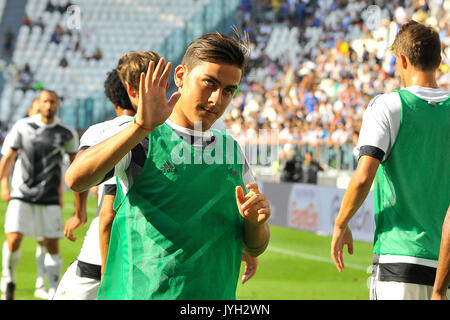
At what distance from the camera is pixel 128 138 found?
7.91 ft

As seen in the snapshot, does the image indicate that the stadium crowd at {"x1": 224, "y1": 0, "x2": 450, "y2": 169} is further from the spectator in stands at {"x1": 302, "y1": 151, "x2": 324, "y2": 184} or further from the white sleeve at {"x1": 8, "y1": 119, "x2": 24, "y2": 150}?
the white sleeve at {"x1": 8, "y1": 119, "x2": 24, "y2": 150}

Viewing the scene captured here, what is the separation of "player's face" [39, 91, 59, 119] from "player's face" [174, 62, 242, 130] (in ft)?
18.3

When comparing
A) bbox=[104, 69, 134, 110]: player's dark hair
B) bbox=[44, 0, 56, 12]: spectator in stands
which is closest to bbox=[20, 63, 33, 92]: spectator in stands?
bbox=[44, 0, 56, 12]: spectator in stands

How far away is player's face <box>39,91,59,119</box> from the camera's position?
26.6 feet

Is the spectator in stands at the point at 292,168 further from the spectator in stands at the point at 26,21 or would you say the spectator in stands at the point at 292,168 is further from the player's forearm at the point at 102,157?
the spectator in stands at the point at 26,21

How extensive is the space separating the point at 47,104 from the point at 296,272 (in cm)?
476

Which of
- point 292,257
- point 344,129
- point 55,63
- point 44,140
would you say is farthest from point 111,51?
point 44,140

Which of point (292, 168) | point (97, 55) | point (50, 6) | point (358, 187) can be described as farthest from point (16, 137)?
point (50, 6)

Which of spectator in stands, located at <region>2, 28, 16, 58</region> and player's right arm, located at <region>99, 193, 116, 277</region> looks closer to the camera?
player's right arm, located at <region>99, 193, 116, 277</region>

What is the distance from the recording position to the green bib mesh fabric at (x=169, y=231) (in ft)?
8.79

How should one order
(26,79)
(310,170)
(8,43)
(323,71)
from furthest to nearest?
(8,43) < (26,79) < (323,71) < (310,170)

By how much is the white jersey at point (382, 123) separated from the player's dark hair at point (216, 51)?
1171mm

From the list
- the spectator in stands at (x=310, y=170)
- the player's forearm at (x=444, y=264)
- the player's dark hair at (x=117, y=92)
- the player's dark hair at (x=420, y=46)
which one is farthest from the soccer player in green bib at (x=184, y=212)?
the spectator in stands at (x=310, y=170)

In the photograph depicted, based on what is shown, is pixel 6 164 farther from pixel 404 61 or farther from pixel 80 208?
pixel 404 61
